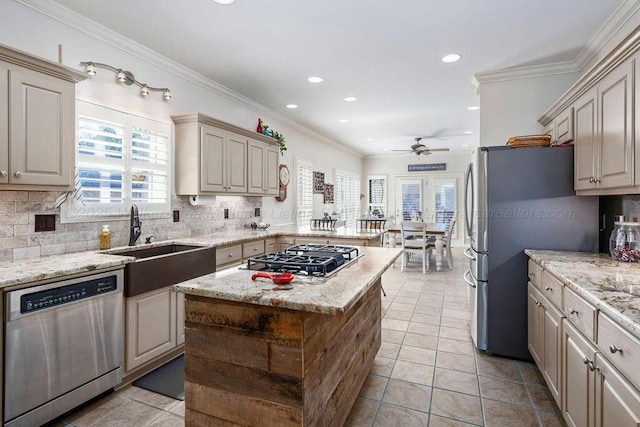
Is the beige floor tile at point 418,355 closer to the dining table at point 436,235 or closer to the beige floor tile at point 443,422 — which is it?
the beige floor tile at point 443,422

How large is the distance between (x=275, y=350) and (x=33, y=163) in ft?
6.40

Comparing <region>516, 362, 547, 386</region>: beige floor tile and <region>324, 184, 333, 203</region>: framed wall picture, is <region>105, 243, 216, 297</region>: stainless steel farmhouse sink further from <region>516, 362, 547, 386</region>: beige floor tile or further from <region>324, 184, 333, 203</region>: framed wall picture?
<region>324, 184, 333, 203</region>: framed wall picture

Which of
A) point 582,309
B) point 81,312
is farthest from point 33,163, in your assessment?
point 582,309

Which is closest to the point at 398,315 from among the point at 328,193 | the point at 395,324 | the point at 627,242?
the point at 395,324

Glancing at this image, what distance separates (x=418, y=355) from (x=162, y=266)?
2276 millimetres

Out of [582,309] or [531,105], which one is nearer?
[582,309]

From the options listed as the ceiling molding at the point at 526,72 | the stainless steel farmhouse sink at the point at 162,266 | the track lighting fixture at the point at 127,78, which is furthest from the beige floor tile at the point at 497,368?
the track lighting fixture at the point at 127,78

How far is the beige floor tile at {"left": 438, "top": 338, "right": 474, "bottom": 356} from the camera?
301cm

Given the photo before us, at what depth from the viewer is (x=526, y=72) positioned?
140 inches

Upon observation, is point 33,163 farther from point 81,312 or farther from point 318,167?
point 318,167

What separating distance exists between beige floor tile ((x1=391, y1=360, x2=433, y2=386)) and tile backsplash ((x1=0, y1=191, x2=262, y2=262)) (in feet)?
8.21

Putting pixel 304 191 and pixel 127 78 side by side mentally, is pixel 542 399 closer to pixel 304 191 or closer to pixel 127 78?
pixel 127 78

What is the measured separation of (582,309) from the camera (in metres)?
1.64

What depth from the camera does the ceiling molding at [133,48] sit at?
2.40 meters
